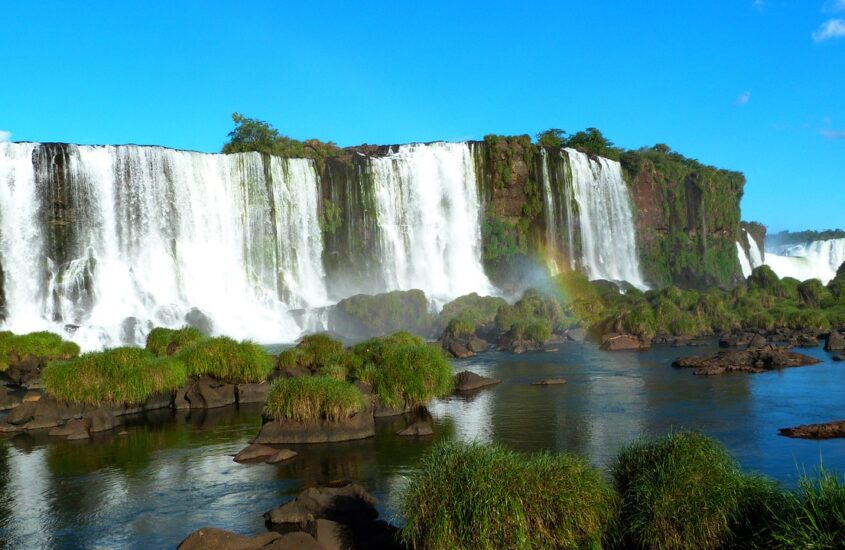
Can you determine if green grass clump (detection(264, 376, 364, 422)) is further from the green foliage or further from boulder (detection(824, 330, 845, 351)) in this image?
the green foliage

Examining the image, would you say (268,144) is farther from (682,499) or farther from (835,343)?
(682,499)

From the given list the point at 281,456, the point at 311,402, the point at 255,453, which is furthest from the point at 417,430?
the point at 255,453

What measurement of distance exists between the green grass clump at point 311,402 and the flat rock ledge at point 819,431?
1087 centimetres

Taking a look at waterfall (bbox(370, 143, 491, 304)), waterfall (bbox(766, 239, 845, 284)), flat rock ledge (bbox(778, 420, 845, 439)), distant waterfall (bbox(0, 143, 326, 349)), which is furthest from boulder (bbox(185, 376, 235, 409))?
waterfall (bbox(766, 239, 845, 284))

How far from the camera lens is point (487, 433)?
845 inches

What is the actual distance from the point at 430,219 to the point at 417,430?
159 feet

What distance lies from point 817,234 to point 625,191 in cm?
9205

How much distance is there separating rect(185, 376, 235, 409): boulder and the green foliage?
3934 centimetres

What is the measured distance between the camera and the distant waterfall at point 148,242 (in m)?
50.3

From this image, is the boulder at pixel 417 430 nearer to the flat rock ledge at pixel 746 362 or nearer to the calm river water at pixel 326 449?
the calm river water at pixel 326 449

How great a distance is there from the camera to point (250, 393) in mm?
27859

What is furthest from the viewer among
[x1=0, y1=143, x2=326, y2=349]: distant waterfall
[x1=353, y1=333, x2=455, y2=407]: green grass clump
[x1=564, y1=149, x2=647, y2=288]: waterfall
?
[x1=564, y1=149, x2=647, y2=288]: waterfall

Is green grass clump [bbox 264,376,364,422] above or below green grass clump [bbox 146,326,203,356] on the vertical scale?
below

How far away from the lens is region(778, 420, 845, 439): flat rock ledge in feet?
65.0
